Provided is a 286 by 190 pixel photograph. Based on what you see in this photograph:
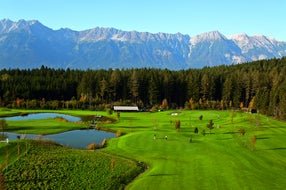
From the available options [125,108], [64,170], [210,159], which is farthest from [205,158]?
[125,108]

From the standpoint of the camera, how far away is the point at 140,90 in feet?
542

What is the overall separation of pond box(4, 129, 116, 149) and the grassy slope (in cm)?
621

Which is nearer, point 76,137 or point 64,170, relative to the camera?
point 64,170

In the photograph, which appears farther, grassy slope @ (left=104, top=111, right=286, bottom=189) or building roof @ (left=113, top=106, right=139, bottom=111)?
building roof @ (left=113, top=106, right=139, bottom=111)

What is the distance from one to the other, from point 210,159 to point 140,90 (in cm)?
11563

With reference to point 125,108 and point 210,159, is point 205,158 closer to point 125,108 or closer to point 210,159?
point 210,159

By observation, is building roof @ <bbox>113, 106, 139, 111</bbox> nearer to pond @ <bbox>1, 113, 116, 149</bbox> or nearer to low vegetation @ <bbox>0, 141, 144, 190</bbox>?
pond @ <bbox>1, 113, 116, 149</bbox>

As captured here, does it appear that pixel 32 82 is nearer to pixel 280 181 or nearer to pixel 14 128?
pixel 14 128

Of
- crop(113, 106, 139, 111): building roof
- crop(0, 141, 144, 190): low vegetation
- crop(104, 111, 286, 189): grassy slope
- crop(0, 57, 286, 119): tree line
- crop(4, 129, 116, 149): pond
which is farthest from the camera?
crop(0, 57, 286, 119): tree line

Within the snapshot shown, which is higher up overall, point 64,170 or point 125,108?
point 125,108

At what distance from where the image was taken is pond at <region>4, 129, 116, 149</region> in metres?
69.4

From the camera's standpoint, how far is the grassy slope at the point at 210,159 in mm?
39531

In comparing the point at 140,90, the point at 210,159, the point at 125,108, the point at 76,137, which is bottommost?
the point at 210,159

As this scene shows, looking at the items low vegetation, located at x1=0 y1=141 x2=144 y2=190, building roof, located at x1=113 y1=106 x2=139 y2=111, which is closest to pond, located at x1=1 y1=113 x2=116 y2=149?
low vegetation, located at x1=0 y1=141 x2=144 y2=190
